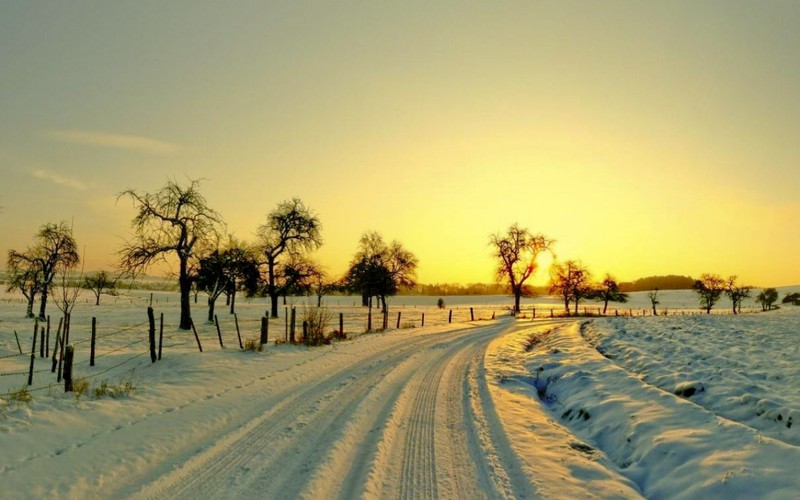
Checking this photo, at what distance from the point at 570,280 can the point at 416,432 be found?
67610 millimetres

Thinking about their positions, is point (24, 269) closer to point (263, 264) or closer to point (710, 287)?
point (263, 264)

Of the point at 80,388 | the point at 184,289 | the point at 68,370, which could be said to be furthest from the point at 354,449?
the point at 184,289

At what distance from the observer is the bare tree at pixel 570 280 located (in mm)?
68088

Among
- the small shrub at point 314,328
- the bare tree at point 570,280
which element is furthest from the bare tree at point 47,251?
the bare tree at point 570,280

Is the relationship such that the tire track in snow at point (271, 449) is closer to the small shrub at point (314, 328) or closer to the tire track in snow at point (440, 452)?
the tire track in snow at point (440, 452)

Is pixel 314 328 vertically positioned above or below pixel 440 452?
above

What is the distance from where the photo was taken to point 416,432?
23.5 feet

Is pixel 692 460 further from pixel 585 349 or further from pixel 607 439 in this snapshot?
pixel 585 349

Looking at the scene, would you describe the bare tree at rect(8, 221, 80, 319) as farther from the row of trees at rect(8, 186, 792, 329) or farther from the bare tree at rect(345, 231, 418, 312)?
the bare tree at rect(345, 231, 418, 312)

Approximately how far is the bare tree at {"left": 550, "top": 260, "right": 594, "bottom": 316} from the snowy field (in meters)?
57.3

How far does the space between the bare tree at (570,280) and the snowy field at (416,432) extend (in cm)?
5727

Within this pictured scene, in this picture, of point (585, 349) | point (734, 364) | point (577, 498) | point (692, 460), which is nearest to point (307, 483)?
point (577, 498)

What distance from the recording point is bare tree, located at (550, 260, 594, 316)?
68.1 m

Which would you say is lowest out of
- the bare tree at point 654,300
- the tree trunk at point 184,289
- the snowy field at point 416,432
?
the bare tree at point 654,300
